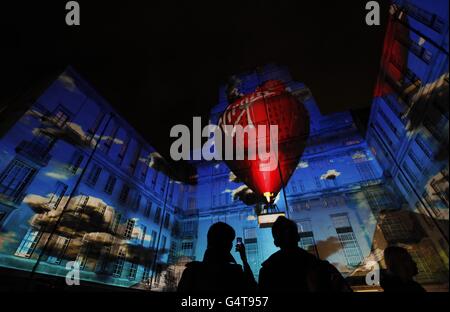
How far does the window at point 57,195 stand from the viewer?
7.82 metres

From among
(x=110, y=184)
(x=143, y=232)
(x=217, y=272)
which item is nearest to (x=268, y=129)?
(x=217, y=272)

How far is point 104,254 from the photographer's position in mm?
8984

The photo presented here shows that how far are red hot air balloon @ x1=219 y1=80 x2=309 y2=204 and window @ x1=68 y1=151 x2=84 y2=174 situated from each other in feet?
22.4

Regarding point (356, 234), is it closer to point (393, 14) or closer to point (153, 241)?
point (393, 14)

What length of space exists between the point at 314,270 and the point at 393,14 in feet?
25.7

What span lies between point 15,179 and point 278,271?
969 cm

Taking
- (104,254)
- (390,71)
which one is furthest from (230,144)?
(104,254)

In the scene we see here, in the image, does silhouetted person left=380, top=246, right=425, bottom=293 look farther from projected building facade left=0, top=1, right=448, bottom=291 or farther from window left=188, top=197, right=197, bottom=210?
window left=188, top=197, right=197, bottom=210

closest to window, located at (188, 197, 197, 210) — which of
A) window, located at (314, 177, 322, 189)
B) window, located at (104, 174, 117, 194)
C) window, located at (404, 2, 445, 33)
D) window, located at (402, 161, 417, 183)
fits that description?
window, located at (104, 174, 117, 194)

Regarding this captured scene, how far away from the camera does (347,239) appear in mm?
8805

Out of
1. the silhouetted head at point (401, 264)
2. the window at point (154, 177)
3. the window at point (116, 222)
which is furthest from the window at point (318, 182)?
the window at point (116, 222)

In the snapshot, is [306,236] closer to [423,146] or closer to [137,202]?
[423,146]

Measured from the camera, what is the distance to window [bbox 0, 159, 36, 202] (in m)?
6.82

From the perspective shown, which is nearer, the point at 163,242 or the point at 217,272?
the point at 217,272
